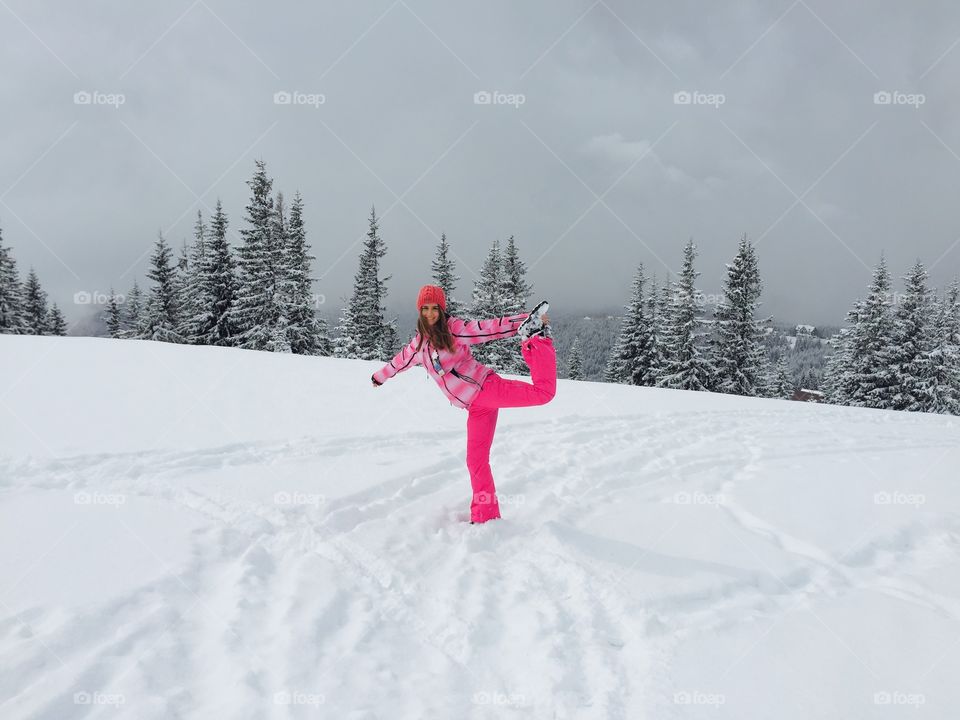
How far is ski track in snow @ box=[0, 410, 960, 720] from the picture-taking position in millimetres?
2521

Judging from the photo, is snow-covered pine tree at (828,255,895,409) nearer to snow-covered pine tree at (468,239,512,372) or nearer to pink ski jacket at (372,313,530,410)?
snow-covered pine tree at (468,239,512,372)

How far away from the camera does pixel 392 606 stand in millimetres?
3299

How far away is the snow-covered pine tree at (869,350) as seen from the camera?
30927 millimetres

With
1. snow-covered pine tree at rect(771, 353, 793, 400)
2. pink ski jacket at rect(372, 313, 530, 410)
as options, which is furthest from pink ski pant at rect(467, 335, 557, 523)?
snow-covered pine tree at rect(771, 353, 793, 400)

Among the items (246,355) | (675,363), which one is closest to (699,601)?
(246,355)

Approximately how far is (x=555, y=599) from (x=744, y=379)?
33.2 metres

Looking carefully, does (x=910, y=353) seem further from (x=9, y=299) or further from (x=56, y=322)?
(x=56, y=322)

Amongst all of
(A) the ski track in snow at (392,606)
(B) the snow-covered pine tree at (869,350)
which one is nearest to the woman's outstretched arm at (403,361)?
(A) the ski track in snow at (392,606)

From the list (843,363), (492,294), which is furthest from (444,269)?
(843,363)

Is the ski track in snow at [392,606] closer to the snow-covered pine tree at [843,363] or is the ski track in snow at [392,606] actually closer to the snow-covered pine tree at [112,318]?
the snow-covered pine tree at [843,363]

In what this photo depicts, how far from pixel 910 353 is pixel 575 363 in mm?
24367

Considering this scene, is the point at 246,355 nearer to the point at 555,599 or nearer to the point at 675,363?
the point at 555,599

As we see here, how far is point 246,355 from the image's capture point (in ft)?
41.9

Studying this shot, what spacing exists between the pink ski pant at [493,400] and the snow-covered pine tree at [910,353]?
34754 millimetres
